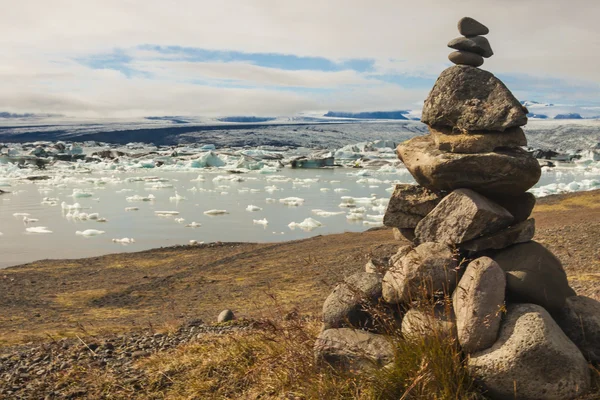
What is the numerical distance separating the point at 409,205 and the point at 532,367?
7.84 ft

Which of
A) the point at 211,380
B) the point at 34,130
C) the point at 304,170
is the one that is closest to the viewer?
the point at 211,380

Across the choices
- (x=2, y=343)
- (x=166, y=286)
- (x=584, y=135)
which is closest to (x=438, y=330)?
(x=2, y=343)

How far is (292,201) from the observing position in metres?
37.0

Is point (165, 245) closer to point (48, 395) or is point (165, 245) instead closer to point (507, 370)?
point (48, 395)

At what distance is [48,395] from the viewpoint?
241 inches

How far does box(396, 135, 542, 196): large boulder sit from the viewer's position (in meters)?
5.95

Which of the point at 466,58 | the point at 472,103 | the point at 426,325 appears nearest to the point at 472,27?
the point at 466,58

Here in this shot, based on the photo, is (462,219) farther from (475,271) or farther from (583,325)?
(583,325)

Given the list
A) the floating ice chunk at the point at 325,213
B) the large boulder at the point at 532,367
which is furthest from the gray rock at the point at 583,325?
the floating ice chunk at the point at 325,213

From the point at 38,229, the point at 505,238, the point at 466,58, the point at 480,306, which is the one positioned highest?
the point at 466,58

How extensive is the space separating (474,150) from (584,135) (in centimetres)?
9384

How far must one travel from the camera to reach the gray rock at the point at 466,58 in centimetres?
654

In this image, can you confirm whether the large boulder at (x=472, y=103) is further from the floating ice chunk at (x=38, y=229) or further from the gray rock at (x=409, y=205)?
the floating ice chunk at (x=38, y=229)

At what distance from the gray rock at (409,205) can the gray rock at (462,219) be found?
29cm
